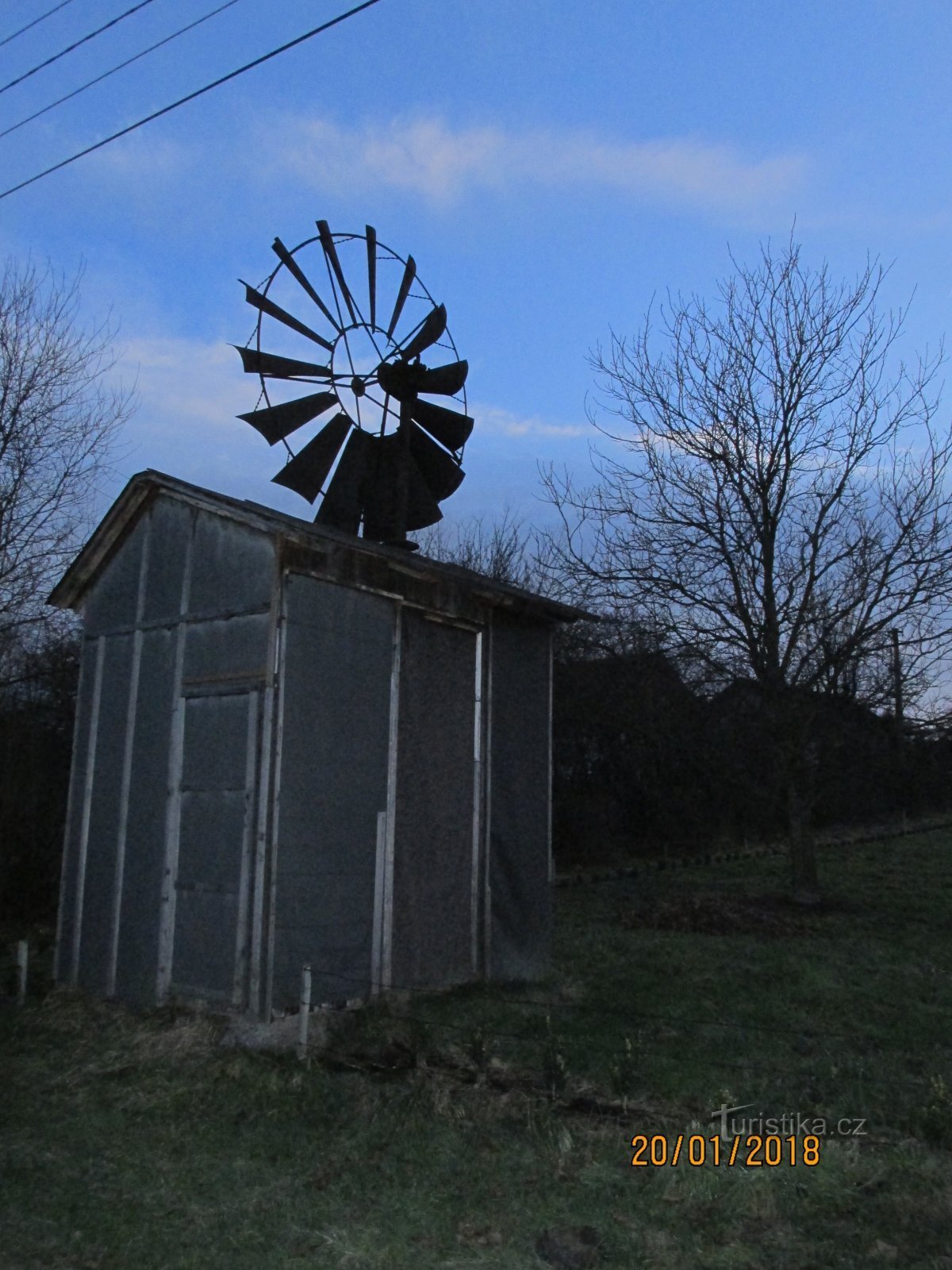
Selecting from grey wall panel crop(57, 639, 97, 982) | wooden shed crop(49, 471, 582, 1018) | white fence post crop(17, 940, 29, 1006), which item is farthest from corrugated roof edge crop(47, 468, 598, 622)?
white fence post crop(17, 940, 29, 1006)

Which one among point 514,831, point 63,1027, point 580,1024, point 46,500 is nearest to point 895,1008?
point 580,1024

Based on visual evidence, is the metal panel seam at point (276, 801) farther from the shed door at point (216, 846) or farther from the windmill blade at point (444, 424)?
the windmill blade at point (444, 424)

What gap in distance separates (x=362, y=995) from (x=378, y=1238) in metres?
3.77

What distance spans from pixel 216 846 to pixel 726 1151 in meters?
4.39

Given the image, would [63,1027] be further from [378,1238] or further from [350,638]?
[378,1238]

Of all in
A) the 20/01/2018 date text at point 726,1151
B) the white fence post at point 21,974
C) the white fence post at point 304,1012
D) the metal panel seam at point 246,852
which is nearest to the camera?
the 20/01/2018 date text at point 726,1151

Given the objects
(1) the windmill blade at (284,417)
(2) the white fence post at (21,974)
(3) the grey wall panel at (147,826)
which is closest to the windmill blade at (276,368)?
(1) the windmill blade at (284,417)

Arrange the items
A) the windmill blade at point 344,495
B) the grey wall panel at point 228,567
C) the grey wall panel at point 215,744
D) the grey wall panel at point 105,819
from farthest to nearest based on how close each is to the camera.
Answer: the windmill blade at point 344,495
the grey wall panel at point 105,819
the grey wall panel at point 228,567
the grey wall panel at point 215,744

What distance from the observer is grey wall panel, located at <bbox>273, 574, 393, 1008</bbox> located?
316 inches

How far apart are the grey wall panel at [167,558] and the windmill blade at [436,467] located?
330cm

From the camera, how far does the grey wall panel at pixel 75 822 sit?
9539 mm

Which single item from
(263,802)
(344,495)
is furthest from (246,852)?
(344,495)

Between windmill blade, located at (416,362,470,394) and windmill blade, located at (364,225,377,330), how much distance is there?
2.59 ft

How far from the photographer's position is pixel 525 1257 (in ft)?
14.7
